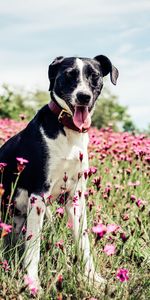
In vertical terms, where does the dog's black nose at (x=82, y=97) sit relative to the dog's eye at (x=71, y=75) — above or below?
below

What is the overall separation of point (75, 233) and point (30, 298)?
3.16 ft

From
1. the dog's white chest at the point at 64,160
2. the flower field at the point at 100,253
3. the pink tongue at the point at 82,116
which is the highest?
the pink tongue at the point at 82,116

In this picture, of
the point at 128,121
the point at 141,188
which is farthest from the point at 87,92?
the point at 128,121

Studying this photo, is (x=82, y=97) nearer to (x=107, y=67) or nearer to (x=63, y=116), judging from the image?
(x=63, y=116)

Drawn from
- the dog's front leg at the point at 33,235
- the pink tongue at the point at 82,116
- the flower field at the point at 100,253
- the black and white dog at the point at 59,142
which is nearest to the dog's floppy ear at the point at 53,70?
the black and white dog at the point at 59,142

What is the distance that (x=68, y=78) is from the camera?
4.43 metres

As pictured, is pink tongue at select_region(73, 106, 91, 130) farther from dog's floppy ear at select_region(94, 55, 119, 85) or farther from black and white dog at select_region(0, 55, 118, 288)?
dog's floppy ear at select_region(94, 55, 119, 85)

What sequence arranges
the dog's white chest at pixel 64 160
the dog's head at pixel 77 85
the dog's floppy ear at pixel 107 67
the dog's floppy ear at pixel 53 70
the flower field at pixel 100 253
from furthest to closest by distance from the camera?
the dog's floppy ear at pixel 107 67 → the dog's floppy ear at pixel 53 70 → the dog's white chest at pixel 64 160 → the dog's head at pixel 77 85 → the flower field at pixel 100 253

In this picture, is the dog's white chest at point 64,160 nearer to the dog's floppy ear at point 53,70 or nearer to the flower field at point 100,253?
the flower field at point 100,253

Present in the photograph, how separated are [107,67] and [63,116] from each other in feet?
2.59

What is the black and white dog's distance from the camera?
171 inches

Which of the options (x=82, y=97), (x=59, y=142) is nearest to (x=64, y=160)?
(x=59, y=142)

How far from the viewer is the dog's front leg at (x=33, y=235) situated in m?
4.18

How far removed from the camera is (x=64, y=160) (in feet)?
14.6
